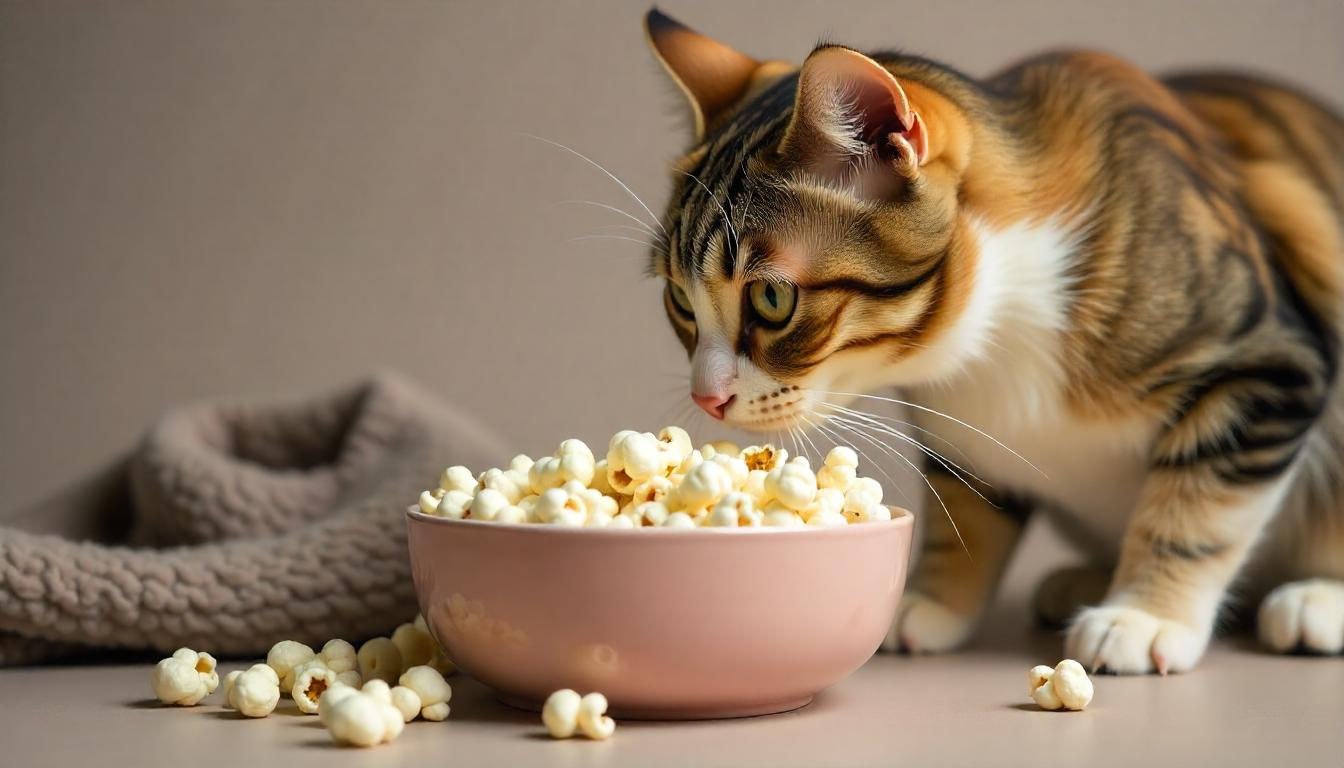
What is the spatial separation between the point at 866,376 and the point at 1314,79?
113 centimetres

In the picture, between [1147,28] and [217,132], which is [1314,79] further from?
[217,132]

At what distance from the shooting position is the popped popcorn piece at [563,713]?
0.70 m

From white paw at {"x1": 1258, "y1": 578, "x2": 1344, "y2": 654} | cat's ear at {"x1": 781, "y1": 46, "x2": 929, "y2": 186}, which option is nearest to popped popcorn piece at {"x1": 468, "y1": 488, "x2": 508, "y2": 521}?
cat's ear at {"x1": 781, "y1": 46, "x2": 929, "y2": 186}

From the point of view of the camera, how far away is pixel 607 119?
5.82ft

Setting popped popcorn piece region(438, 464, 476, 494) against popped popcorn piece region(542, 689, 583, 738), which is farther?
popped popcorn piece region(438, 464, 476, 494)

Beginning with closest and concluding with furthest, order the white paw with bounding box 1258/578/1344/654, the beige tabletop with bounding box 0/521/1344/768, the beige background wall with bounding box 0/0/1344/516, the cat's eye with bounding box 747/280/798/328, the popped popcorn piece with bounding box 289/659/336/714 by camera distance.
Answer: the beige tabletop with bounding box 0/521/1344/768
the popped popcorn piece with bounding box 289/659/336/714
the cat's eye with bounding box 747/280/798/328
the white paw with bounding box 1258/578/1344/654
the beige background wall with bounding box 0/0/1344/516

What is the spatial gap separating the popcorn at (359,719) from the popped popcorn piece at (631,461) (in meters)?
0.19

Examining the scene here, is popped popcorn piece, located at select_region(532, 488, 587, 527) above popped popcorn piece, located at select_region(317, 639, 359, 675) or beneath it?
above

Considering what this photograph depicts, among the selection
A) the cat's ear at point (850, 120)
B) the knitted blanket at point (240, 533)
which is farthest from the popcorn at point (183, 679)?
the cat's ear at point (850, 120)

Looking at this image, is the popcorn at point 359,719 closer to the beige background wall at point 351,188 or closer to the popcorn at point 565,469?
the popcorn at point 565,469

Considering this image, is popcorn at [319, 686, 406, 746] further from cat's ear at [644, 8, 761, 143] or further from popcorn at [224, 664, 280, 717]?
cat's ear at [644, 8, 761, 143]

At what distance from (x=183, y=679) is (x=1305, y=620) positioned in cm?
84

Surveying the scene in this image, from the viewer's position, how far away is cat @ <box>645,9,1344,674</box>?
0.90 m

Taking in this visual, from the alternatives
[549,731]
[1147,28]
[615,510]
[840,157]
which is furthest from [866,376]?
[1147,28]
